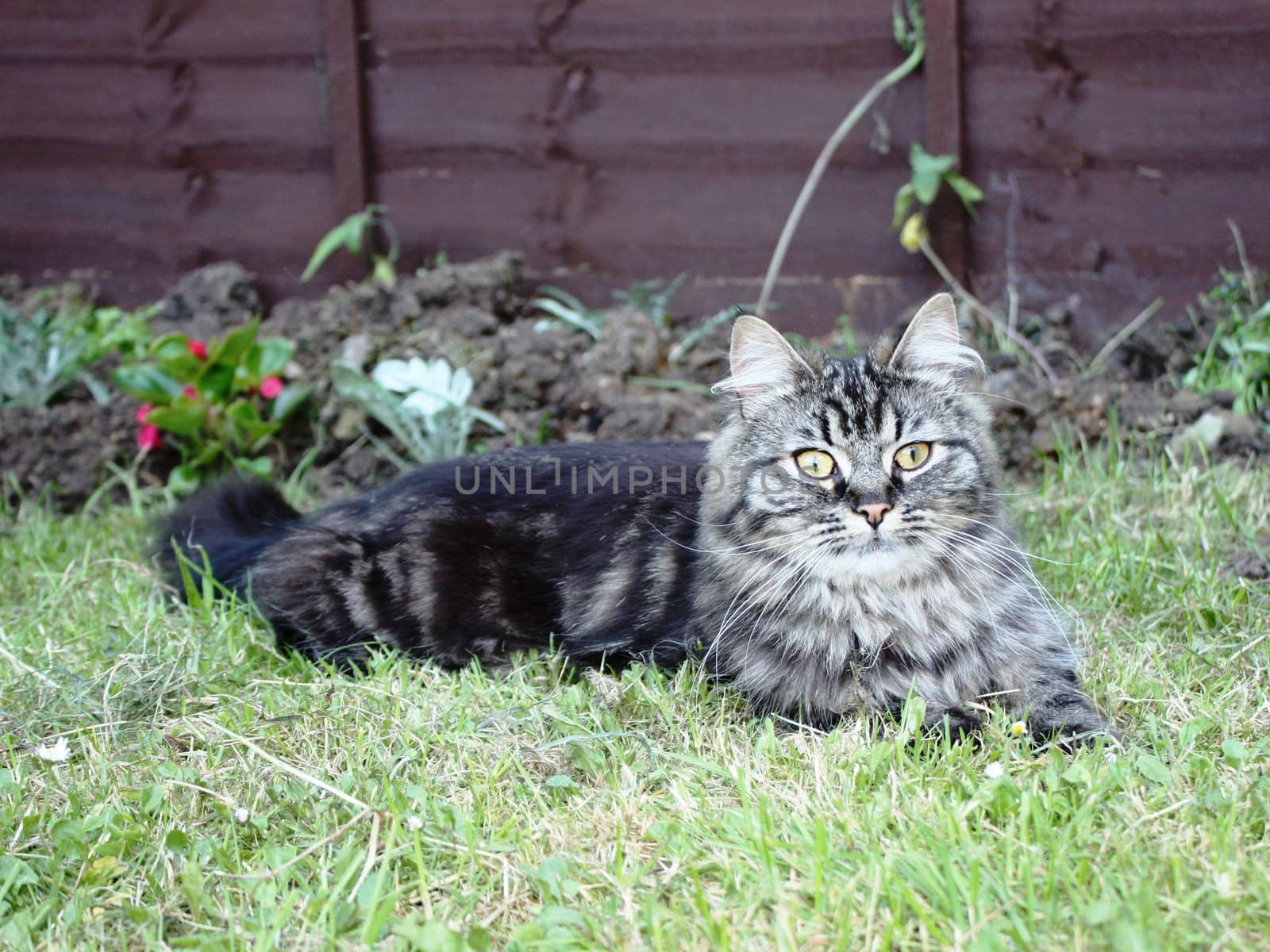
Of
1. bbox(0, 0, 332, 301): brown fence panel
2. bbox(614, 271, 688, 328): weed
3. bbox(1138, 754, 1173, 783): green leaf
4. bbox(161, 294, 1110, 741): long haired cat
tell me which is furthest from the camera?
bbox(0, 0, 332, 301): brown fence panel

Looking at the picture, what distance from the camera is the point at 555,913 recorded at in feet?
5.47

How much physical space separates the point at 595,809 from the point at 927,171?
311cm

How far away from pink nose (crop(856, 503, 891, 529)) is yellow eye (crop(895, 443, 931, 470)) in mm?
→ 145

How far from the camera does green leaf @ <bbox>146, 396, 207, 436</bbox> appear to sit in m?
4.01

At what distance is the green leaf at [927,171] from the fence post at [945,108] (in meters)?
0.08

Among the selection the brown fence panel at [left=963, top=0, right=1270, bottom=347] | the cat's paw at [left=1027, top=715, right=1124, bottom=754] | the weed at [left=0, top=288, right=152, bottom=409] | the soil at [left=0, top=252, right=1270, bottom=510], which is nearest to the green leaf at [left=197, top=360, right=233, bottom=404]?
the soil at [left=0, top=252, right=1270, bottom=510]

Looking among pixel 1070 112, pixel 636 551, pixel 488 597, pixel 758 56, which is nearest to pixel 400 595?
pixel 488 597

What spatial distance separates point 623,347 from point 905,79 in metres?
1.52

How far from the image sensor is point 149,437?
4.16m

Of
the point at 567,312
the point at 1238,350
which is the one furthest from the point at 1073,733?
the point at 567,312

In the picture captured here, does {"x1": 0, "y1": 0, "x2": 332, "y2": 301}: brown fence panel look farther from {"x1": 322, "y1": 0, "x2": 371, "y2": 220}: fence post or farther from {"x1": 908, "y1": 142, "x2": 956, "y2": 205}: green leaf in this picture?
{"x1": 908, "y1": 142, "x2": 956, "y2": 205}: green leaf

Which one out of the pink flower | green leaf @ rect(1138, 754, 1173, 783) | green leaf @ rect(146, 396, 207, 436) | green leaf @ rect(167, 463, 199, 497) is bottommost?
green leaf @ rect(1138, 754, 1173, 783)

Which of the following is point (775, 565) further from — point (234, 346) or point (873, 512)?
point (234, 346)

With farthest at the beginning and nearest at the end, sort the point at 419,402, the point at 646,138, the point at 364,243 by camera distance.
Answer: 1. the point at 364,243
2. the point at 646,138
3. the point at 419,402
